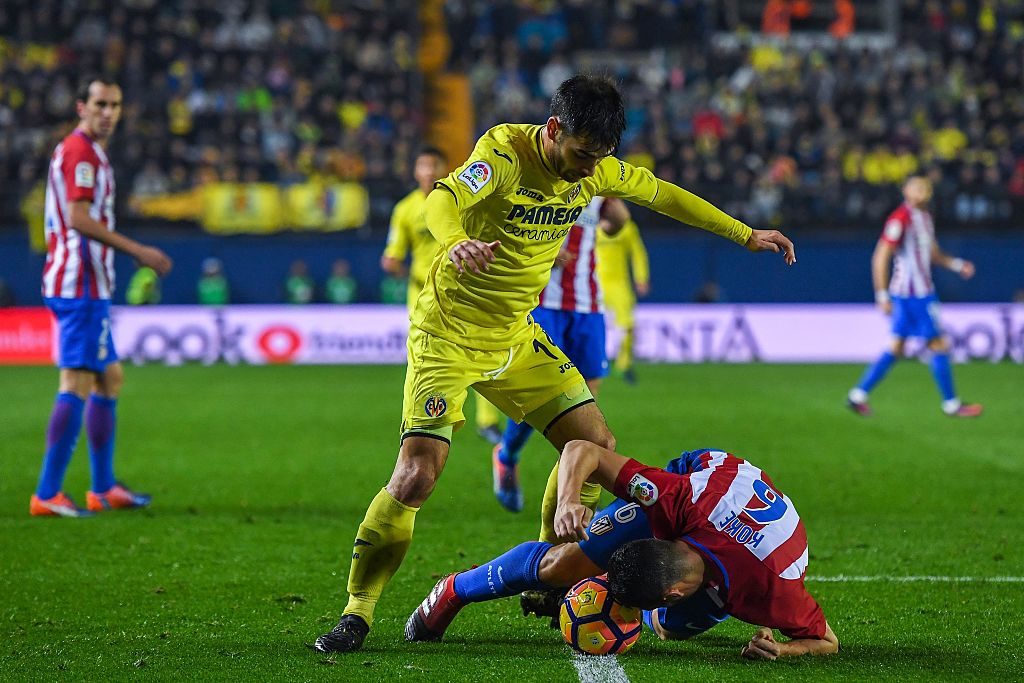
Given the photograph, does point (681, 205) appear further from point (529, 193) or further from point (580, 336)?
point (580, 336)

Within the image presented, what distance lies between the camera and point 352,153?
2247cm

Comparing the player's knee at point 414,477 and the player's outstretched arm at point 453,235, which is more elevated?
the player's outstretched arm at point 453,235

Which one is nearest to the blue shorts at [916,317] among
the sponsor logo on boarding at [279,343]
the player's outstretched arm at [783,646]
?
the player's outstretched arm at [783,646]

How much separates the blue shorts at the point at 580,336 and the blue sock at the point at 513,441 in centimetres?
49

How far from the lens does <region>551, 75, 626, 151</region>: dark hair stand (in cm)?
442

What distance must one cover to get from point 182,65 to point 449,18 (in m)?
5.16

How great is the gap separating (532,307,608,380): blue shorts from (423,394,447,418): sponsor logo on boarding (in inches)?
103

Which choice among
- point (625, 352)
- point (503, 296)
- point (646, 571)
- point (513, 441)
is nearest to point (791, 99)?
point (625, 352)

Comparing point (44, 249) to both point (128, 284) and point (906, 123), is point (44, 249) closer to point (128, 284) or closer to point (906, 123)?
point (128, 284)

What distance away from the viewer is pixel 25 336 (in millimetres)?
19547

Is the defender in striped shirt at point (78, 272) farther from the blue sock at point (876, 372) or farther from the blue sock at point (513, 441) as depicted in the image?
the blue sock at point (876, 372)

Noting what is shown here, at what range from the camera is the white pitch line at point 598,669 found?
165 inches

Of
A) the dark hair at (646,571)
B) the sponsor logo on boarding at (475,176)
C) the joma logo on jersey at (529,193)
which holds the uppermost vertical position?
the sponsor logo on boarding at (475,176)

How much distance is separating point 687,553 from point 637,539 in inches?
9.1
